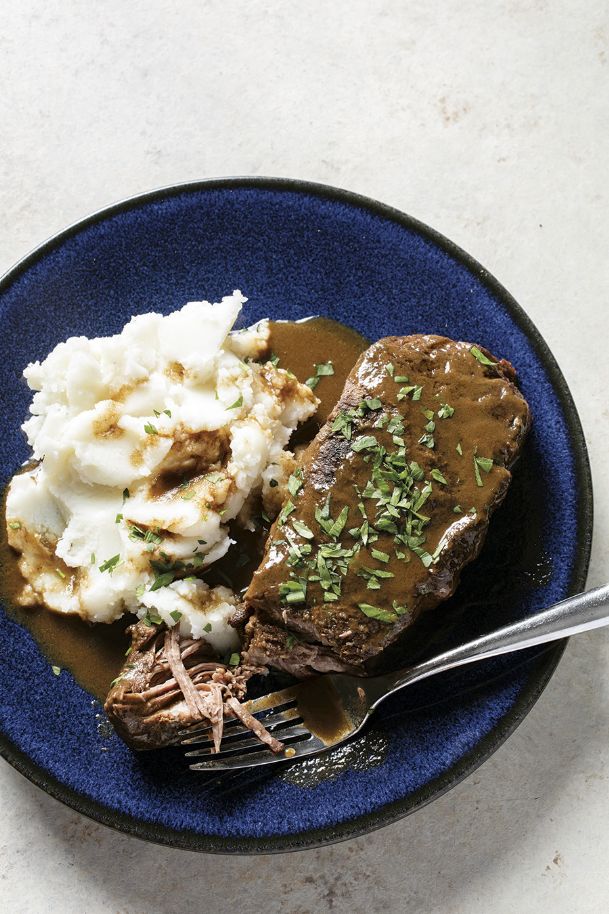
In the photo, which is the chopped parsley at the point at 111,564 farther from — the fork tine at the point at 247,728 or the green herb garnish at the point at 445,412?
the green herb garnish at the point at 445,412

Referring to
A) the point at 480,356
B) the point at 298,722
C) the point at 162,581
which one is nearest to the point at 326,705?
the point at 298,722

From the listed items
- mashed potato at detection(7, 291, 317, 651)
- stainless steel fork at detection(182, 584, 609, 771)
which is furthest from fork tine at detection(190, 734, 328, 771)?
mashed potato at detection(7, 291, 317, 651)

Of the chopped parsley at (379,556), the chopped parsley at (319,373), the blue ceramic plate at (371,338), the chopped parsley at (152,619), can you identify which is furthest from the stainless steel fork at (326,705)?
the chopped parsley at (319,373)

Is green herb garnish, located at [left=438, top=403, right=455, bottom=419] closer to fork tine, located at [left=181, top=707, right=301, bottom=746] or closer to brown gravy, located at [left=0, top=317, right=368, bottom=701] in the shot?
brown gravy, located at [left=0, top=317, right=368, bottom=701]

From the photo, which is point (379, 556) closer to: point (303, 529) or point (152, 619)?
point (303, 529)

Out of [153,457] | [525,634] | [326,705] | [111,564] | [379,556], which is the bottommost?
[525,634]

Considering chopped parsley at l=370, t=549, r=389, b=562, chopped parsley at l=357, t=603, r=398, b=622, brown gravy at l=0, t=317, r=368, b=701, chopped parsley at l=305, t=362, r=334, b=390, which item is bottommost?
chopped parsley at l=357, t=603, r=398, b=622

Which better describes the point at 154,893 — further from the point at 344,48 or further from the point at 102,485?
the point at 344,48
